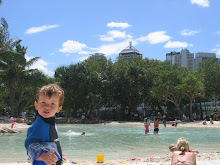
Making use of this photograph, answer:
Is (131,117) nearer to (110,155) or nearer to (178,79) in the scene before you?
(178,79)

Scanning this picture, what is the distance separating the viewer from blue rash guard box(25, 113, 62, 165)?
8.90ft

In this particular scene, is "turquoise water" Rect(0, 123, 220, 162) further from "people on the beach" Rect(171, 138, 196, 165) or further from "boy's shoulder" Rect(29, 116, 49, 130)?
"boy's shoulder" Rect(29, 116, 49, 130)

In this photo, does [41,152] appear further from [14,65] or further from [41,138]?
[14,65]

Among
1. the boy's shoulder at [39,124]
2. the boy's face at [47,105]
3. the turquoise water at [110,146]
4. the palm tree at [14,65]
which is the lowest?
the turquoise water at [110,146]

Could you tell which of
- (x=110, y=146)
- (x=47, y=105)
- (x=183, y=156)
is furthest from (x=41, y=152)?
(x=110, y=146)

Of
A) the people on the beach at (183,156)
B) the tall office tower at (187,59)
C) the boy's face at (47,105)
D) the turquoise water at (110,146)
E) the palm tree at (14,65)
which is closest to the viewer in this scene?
the boy's face at (47,105)

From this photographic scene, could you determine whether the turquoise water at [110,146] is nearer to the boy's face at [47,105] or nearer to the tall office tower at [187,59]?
the boy's face at [47,105]

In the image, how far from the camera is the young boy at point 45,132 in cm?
271

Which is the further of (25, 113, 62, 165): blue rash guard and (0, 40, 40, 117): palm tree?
(0, 40, 40, 117): palm tree

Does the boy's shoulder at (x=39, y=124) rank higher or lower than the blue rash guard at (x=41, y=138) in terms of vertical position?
higher

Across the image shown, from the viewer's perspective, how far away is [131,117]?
1780 inches

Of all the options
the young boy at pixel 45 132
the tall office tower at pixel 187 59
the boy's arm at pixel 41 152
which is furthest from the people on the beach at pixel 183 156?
the tall office tower at pixel 187 59

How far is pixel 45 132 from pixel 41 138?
0.07 meters

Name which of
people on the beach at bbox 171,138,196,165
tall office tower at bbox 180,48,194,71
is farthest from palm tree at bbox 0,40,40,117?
tall office tower at bbox 180,48,194,71
